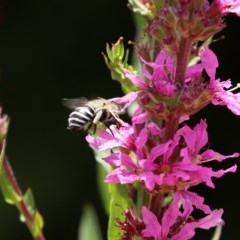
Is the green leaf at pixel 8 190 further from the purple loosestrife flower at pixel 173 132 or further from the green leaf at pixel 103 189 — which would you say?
the purple loosestrife flower at pixel 173 132

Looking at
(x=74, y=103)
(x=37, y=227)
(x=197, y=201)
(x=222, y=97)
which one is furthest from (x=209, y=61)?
(x=37, y=227)

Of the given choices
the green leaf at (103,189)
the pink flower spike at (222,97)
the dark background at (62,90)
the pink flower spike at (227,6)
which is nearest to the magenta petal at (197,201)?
the pink flower spike at (222,97)

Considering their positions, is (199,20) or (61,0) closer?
(199,20)

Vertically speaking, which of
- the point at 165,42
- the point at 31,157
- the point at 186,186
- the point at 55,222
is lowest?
the point at 55,222

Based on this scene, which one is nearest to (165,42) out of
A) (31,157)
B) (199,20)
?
(199,20)

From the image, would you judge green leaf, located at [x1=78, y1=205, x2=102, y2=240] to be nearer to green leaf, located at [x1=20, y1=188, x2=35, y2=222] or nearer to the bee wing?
green leaf, located at [x1=20, y1=188, x2=35, y2=222]

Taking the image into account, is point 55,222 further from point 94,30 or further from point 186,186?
point 186,186
